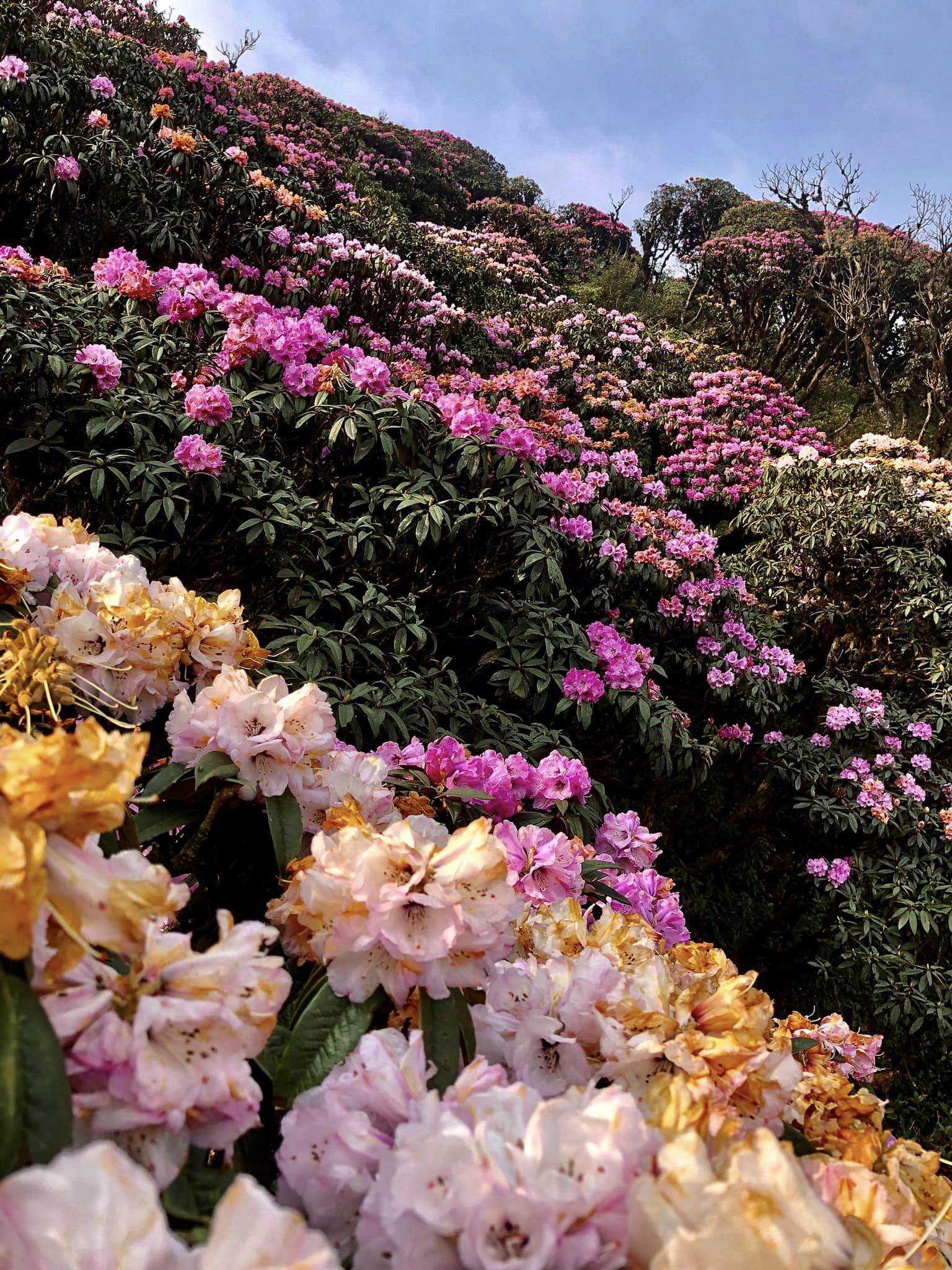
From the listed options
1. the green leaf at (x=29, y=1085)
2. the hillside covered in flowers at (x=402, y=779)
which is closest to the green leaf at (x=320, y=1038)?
the hillside covered in flowers at (x=402, y=779)

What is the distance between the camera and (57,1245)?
330mm

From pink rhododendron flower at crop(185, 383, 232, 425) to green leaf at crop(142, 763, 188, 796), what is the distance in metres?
1.72

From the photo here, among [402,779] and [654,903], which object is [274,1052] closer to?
[402,779]

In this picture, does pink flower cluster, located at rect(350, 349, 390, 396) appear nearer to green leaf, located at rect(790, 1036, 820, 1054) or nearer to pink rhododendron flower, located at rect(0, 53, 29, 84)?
green leaf, located at rect(790, 1036, 820, 1054)

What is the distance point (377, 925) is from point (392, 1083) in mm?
131

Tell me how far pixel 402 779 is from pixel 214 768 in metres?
0.41

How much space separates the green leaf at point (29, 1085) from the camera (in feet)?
1.28

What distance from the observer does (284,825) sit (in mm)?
875

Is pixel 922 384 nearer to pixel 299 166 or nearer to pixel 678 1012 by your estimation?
pixel 299 166

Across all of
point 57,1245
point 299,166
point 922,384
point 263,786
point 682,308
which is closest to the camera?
point 57,1245

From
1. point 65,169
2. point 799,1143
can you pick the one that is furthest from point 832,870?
point 65,169

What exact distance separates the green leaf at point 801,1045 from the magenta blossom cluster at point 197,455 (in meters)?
2.04

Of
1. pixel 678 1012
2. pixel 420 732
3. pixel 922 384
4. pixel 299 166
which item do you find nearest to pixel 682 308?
pixel 922 384

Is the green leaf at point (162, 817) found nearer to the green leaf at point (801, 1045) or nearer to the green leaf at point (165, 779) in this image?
the green leaf at point (165, 779)
